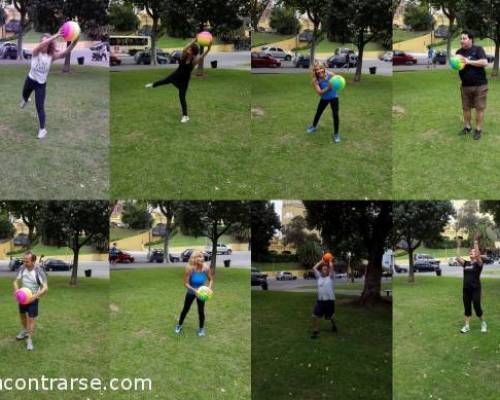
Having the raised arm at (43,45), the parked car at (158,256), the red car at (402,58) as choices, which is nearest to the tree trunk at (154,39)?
the raised arm at (43,45)

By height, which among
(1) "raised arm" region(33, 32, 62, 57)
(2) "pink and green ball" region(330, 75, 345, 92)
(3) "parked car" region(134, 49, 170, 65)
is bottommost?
(2) "pink and green ball" region(330, 75, 345, 92)

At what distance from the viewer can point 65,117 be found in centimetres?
818

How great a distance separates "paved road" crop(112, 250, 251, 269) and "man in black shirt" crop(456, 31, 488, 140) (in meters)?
3.86

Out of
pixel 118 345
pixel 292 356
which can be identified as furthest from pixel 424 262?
pixel 118 345

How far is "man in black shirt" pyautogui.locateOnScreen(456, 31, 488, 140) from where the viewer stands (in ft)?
25.1

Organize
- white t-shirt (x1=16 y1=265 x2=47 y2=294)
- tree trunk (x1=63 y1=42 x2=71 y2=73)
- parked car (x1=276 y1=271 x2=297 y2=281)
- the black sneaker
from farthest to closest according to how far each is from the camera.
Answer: tree trunk (x1=63 y1=42 x2=71 y2=73) → the black sneaker → parked car (x1=276 y1=271 x2=297 y2=281) → white t-shirt (x1=16 y1=265 x2=47 y2=294)

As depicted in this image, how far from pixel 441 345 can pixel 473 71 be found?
12.5 feet

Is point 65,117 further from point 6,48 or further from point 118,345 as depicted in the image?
point 118,345

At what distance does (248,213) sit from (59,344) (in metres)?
3.07

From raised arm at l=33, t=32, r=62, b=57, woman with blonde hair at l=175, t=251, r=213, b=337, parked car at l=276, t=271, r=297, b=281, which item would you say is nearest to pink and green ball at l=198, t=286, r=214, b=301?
woman with blonde hair at l=175, t=251, r=213, b=337

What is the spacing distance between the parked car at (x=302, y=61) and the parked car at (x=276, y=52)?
0.45 ft

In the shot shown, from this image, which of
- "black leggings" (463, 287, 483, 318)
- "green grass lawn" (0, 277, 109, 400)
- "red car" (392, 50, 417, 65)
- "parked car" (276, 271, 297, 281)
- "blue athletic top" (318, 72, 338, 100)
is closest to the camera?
"green grass lawn" (0, 277, 109, 400)

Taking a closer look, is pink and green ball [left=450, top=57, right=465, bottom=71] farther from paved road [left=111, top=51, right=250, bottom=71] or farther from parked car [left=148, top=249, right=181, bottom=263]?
parked car [left=148, top=249, right=181, bottom=263]

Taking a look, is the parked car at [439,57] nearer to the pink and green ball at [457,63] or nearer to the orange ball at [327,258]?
the pink and green ball at [457,63]
